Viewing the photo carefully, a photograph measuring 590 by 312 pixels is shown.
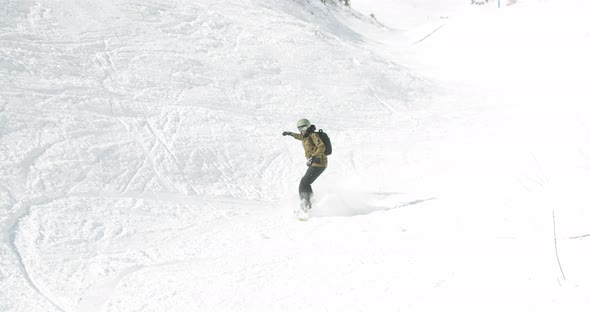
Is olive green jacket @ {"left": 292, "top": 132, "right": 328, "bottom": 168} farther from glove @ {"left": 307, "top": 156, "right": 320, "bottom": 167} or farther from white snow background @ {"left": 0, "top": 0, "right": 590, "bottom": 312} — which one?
white snow background @ {"left": 0, "top": 0, "right": 590, "bottom": 312}

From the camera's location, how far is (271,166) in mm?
11555

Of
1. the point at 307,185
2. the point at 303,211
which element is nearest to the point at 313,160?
the point at 307,185

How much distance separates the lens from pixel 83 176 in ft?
31.1

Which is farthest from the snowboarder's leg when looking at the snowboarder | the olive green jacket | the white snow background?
the white snow background

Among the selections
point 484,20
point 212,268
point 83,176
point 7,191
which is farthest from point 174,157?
point 484,20

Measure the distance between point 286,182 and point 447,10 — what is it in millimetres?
32456

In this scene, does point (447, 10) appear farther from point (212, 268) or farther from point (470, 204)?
point (212, 268)

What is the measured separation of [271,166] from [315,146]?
7.36 feet

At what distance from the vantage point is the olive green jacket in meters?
9.45

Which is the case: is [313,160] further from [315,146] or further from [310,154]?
[315,146]

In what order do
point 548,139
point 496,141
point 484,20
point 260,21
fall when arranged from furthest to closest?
point 484,20, point 260,21, point 496,141, point 548,139

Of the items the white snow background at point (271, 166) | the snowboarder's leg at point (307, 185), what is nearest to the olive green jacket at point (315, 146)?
the snowboarder's leg at point (307, 185)

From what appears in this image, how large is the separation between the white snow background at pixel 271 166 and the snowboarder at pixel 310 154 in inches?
15.3

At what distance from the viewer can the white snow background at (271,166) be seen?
566 cm
